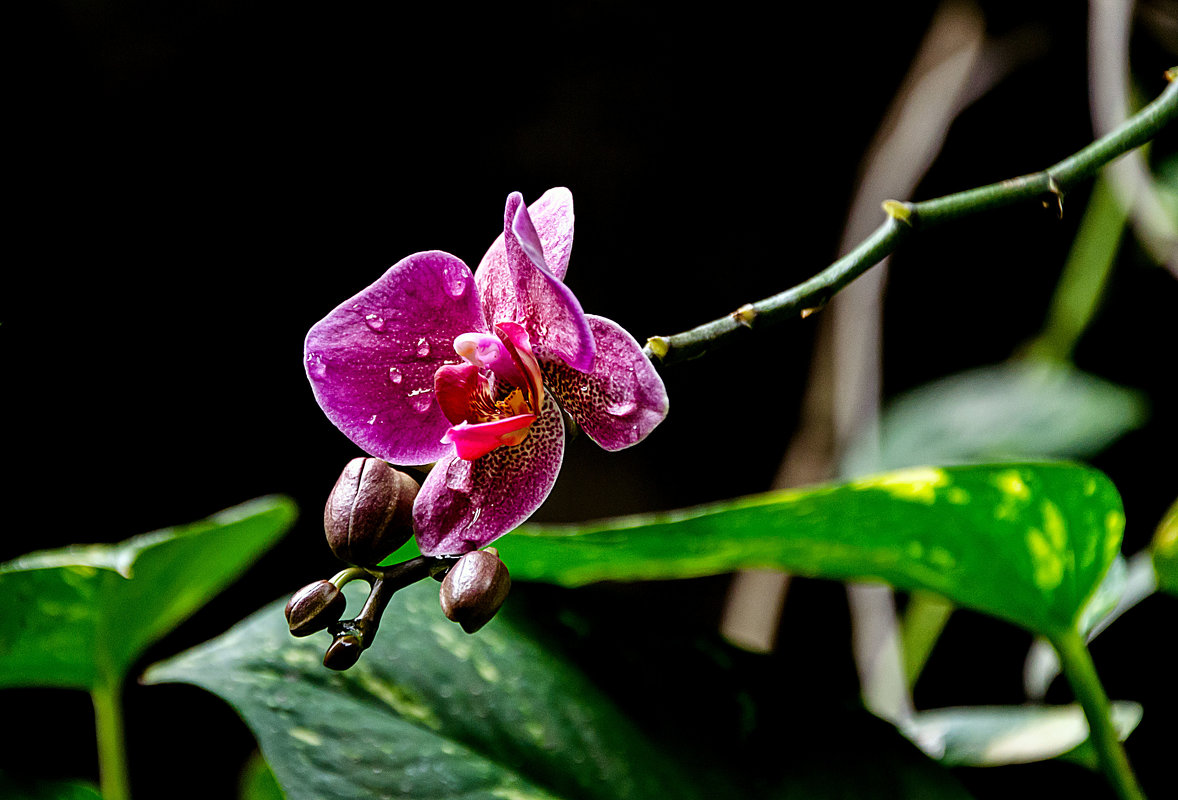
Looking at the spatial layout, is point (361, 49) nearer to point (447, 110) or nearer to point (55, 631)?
point (447, 110)

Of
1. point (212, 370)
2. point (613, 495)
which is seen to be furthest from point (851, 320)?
point (212, 370)

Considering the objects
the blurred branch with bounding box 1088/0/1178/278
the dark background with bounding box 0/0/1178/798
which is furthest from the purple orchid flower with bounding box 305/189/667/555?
the blurred branch with bounding box 1088/0/1178/278

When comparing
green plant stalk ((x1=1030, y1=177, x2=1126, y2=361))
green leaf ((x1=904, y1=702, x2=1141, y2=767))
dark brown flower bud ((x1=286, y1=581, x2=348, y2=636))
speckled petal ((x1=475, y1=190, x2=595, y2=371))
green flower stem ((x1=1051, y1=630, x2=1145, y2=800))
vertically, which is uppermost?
green plant stalk ((x1=1030, y1=177, x2=1126, y2=361))

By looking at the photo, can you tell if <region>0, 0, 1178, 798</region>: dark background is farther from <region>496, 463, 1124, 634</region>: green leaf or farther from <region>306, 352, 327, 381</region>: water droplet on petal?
<region>306, 352, 327, 381</region>: water droplet on petal

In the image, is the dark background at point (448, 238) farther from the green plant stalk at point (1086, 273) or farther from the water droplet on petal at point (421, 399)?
the water droplet on petal at point (421, 399)

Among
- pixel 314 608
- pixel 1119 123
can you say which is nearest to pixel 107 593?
pixel 314 608
